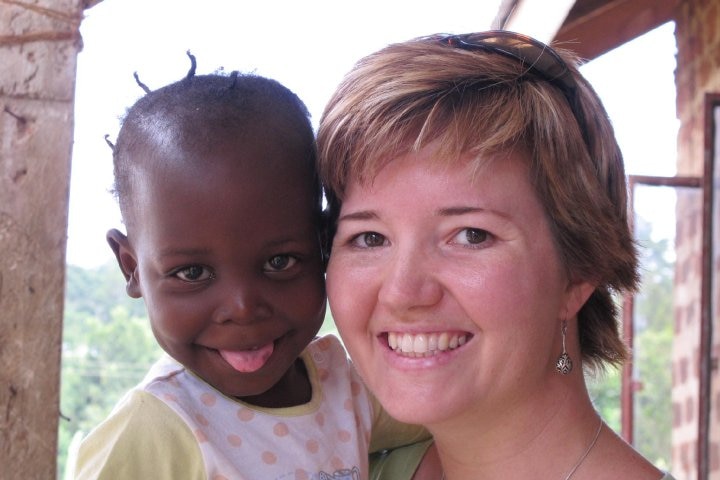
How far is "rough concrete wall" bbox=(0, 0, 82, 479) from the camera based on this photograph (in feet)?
4.48

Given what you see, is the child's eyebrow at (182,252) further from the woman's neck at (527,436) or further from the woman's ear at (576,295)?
the woman's ear at (576,295)

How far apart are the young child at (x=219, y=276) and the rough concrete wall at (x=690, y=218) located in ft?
11.4

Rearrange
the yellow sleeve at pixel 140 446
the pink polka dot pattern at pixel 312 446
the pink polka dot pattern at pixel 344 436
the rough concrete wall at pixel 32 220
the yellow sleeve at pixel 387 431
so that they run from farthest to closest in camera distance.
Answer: the yellow sleeve at pixel 387 431, the pink polka dot pattern at pixel 344 436, the pink polka dot pattern at pixel 312 446, the yellow sleeve at pixel 140 446, the rough concrete wall at pixel 32 220

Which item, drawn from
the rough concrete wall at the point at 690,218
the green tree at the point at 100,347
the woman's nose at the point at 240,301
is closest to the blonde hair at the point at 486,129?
the woman's nose at the point at 240,301

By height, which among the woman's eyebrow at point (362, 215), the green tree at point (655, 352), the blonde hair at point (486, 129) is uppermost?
the blonde hair at point (486, 129)

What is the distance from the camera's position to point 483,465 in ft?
7.32

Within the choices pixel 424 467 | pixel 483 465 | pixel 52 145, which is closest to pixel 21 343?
pixel 52 145

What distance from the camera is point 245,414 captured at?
Result: 2.22m

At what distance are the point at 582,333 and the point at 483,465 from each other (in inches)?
16.9

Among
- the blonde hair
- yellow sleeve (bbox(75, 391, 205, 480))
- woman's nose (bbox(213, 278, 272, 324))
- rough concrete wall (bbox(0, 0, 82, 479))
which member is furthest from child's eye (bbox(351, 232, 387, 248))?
rough concrete wall (bbox(0, 0, 82, 479))

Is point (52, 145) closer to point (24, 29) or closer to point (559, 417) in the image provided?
point (24, 29)

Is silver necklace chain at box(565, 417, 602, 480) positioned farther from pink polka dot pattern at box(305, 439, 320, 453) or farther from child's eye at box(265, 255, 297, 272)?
child's eye at box(265, 255, 297, 272)

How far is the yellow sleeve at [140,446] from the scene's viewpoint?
1.92 meters

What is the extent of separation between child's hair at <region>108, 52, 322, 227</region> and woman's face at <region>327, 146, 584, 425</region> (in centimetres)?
27
